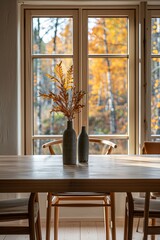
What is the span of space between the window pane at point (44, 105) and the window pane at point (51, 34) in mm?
127

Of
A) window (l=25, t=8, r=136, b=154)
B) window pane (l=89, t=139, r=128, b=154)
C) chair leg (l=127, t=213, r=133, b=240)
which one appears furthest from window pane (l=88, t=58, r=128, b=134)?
chair leg (l=127, t=213, r=133, b=240)

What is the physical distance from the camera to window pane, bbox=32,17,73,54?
375 cm

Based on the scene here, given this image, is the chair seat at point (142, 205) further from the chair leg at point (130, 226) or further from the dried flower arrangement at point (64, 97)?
the dried flower arrangement at point (64, 97)

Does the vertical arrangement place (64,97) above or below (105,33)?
below

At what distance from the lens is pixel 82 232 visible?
339 cm

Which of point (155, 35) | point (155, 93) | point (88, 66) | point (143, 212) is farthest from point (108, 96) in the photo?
point (143, 212)

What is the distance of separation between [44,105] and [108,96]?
644 millimetres

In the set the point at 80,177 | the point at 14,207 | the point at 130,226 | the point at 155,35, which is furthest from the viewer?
the point at 155,35

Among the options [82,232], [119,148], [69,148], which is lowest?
[82,232]

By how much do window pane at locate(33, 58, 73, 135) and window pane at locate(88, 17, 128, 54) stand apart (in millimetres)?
305

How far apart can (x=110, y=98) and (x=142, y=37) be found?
662 millimetres

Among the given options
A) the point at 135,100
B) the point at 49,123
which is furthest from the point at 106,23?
the point at 49,123

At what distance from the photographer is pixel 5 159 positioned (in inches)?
97.9

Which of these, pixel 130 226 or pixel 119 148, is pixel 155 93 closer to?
pixel 119 148
